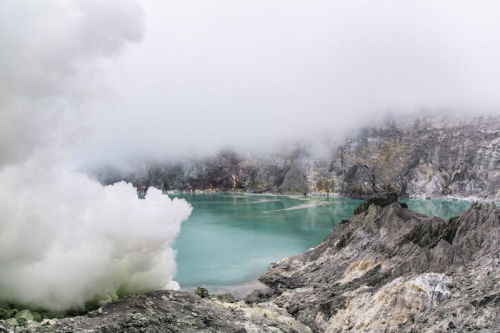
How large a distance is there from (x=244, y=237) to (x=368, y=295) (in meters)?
69.7

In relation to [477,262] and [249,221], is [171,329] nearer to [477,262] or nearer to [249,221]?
[477,262]

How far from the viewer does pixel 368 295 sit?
39875 millimetres

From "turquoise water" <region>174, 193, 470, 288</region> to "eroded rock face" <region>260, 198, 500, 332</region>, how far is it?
10325 mm

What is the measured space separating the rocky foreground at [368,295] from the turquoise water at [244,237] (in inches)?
414

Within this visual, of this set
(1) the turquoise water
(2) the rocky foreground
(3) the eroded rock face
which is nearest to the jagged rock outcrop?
(2) the rocky foreground

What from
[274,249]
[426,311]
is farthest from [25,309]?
[274,249]

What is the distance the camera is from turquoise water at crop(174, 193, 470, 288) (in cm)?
7219

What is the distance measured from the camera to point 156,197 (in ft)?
111

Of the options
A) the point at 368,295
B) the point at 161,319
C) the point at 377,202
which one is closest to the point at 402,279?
the point at 368,295

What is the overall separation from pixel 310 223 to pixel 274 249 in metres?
41.4

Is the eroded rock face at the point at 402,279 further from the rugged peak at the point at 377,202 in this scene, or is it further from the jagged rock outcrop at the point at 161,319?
the rugged peak at the point at 377,202

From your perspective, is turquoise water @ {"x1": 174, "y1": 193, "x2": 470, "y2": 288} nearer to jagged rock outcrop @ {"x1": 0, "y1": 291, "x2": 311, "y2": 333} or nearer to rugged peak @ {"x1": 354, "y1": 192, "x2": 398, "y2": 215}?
rugged peak @ {"x1": 354, "y1": 192, "x2": 398, "y2": 215}

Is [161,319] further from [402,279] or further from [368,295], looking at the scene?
[402,279]

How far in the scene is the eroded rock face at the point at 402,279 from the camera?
32094 mm
